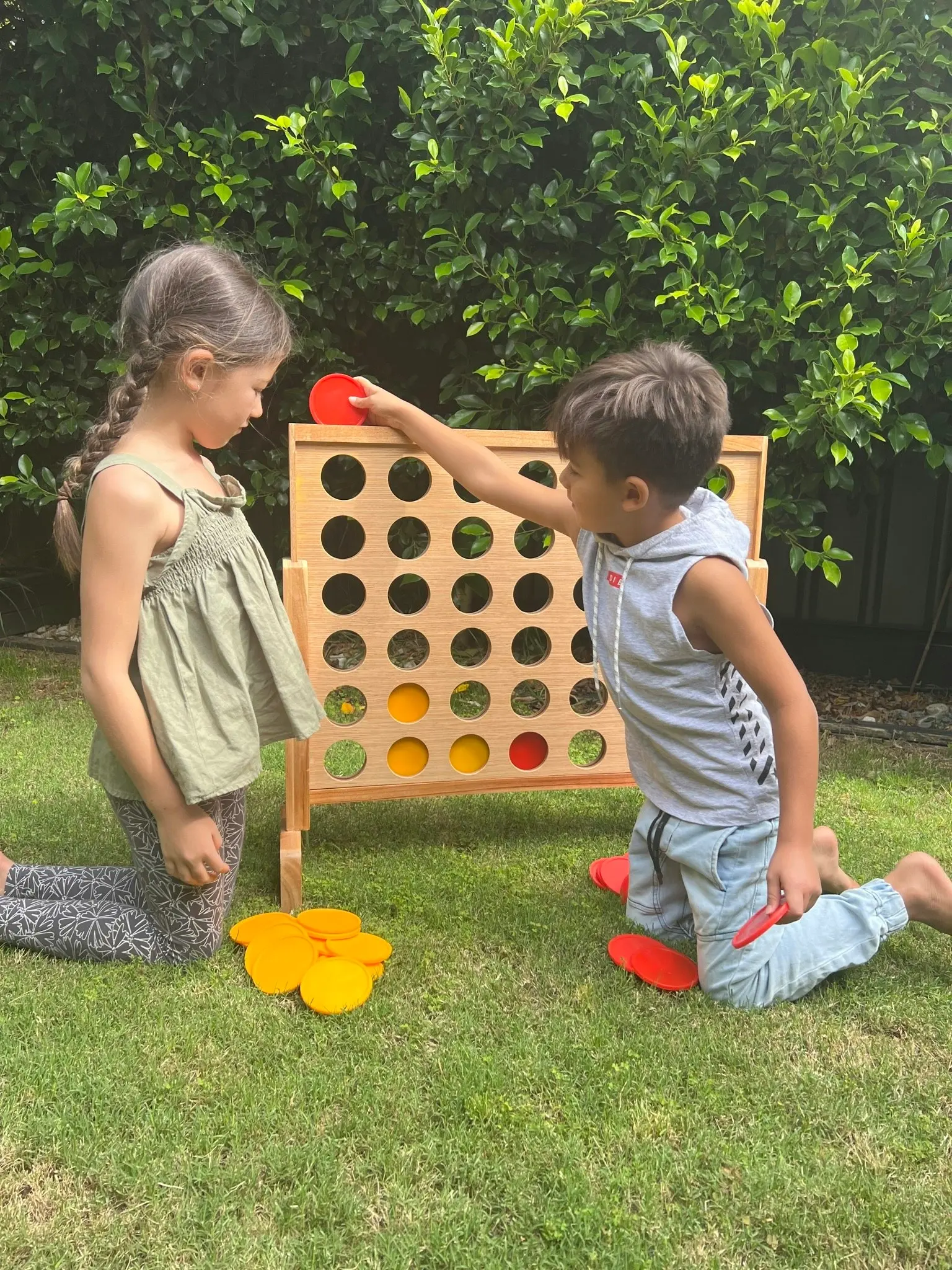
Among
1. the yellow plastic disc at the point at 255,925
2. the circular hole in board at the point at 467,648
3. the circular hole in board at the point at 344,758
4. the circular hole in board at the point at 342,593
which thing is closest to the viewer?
the yellow plastic disc at the point at 255,925

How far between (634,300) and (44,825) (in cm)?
249

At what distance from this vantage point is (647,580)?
6.02ft

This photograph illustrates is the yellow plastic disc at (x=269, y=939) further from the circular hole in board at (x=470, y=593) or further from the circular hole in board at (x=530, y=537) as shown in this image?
the circular hole in board at (x=470, y=593)

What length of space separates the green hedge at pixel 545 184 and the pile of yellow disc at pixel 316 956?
78.2 inches

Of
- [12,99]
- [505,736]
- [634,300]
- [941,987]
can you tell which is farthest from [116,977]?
[12,99]

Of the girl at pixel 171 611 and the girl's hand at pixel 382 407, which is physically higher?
the girl's hand at pixel 382 407

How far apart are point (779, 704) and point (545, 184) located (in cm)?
254

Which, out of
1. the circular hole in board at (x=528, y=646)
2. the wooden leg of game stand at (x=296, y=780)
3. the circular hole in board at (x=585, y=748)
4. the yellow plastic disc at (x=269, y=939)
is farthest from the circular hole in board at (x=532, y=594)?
the yellow plastic disc at (x=269, y=939)

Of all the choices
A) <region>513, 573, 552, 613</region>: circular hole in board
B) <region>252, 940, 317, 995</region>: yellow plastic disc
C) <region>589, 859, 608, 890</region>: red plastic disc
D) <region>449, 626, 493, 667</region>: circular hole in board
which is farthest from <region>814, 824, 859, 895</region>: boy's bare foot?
<region>513, 573, 552, 613</region>: circular hole in board

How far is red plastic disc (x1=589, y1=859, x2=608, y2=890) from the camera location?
91.1 inches

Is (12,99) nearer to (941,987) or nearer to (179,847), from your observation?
(179,847)

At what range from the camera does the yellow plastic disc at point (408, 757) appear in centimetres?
252

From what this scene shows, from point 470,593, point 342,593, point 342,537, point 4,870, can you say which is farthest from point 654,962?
point 342,593

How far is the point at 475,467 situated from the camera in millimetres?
2283
